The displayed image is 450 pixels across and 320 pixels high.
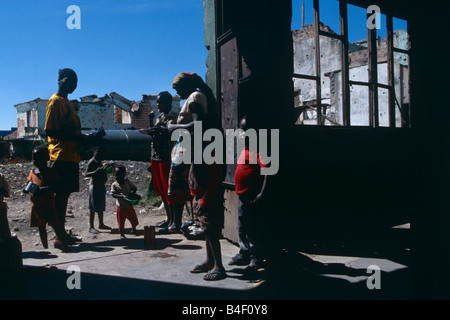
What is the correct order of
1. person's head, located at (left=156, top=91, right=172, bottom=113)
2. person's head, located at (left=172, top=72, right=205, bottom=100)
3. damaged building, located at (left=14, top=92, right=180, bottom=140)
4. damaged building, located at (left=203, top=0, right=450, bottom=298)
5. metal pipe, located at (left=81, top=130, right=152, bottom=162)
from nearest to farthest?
damaged building, located at (left=203, top=0, right=450, bottom=298)
person's head, located at (left=172, top=72, right=205, bottom=100)
person's head, located at (left=156, top=91, right=172, bottom=113)
metal pipe, located at (left=81, top=130, right=152, bottom=162)
damaged building, located at (left=14, top=92, right=180, bottom=140)

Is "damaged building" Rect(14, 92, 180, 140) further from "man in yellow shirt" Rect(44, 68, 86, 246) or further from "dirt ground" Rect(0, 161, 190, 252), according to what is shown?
"man in yellow shirt" Rect(44, 68, 86, 246)

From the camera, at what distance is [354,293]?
254 centimetres

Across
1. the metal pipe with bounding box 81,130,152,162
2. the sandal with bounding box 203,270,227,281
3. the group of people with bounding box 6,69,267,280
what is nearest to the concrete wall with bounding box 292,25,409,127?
the metal pipe with bounding box 81,130,152,162

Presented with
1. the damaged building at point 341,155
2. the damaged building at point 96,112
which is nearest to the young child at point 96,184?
the damaged building at point 341,155

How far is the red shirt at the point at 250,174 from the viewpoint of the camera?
9.77ft

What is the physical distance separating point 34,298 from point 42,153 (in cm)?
164

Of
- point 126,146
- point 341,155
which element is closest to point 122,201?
point 341,155

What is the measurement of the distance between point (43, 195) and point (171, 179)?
4.55 feet

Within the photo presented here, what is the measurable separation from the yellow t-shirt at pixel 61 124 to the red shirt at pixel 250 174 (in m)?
2.04

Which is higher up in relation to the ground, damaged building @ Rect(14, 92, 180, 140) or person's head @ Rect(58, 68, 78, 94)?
damaged building @ Rect(14, 92, 180, 140)

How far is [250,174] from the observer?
2977 mm

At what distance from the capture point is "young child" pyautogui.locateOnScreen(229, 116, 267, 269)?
9.77 feet

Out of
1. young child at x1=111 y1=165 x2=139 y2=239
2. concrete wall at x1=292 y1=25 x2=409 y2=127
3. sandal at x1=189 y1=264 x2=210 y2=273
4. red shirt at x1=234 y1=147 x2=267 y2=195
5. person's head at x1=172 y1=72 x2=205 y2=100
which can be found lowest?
sandal at x1=189 y1=264 x2=210 y2=273

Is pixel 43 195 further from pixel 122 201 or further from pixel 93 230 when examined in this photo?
pixel 93 230
